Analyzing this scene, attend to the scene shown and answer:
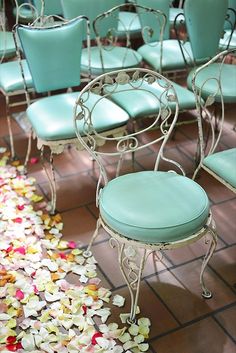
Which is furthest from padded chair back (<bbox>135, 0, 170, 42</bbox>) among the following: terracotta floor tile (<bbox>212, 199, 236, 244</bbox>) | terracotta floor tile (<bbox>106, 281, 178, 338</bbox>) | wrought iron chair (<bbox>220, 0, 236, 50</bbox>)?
terracotta floor tile (<bbox>106, 281, 178, 338</bbox>)

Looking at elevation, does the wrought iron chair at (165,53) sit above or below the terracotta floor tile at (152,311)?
above

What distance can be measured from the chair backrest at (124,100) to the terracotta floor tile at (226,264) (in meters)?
0.44

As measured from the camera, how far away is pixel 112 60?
9.35 ft

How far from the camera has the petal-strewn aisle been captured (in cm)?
167

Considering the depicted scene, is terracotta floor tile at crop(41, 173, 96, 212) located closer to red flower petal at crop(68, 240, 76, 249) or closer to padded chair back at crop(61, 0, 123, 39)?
red flower petal at crop(68, 240, 76, 249)

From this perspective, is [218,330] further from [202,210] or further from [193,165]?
[193,165]

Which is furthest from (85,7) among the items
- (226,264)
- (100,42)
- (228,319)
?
(228,319)

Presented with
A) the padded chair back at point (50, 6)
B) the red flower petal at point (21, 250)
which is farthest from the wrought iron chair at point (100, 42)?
the red flower petal at point (21, 250)

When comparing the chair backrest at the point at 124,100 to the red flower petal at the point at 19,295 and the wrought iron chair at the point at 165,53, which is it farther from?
the red flower petal at the point at 19,295

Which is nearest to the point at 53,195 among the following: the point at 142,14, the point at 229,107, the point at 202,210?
the point at 202,210

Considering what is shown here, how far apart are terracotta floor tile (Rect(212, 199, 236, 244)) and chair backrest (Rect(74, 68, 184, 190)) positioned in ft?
1.16

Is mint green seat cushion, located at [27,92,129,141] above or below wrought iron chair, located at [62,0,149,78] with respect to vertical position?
below

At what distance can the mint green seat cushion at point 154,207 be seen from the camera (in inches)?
60.7

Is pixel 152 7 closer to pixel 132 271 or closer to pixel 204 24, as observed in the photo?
pixel 204 24
